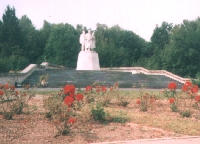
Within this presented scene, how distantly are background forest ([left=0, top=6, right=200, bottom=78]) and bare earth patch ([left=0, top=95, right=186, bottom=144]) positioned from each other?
2461 cm

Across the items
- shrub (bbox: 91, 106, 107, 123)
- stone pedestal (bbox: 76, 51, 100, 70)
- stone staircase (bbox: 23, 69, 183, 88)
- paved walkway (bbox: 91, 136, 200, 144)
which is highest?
stone pedestal (bbox: 76, 51, 100, 70)

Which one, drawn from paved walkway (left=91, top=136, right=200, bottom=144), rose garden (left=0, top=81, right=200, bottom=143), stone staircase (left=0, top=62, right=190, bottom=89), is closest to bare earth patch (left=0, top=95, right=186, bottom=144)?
rose garden (left=0, top=81, right=200, bottom=143)

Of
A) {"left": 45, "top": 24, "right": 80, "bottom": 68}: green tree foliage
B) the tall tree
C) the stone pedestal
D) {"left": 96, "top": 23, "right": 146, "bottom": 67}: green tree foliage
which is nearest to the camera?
the stone pedestal

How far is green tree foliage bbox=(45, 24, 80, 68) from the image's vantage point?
50025 mm

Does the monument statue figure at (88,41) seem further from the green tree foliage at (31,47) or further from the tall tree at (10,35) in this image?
the green tree foliage at (31,47)

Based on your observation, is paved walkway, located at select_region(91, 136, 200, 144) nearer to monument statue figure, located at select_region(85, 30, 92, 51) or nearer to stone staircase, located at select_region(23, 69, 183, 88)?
stone staircase, located at select_region(23, 69, 183, 88)

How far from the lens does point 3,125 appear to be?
7.58m

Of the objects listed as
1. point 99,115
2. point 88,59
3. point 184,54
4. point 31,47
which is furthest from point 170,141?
point 31,47

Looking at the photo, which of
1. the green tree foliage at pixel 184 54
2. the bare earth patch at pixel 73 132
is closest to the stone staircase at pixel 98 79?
the green tree foliage at pixel 184 54

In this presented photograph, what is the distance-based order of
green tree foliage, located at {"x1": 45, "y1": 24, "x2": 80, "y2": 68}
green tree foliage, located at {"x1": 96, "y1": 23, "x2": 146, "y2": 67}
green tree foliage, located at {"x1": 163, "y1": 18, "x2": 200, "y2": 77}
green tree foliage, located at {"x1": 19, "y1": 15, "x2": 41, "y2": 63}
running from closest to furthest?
green tree foliage, located at {"x1": 163, "y1": 18, "x2": 200, "y2": 77} < green tree foliage, located at {"x1": 19, "y1": 15, "x2": 41, "y2": 63} < green tree foliage, located at {"x1": 96, "y1": 23, "x2": 146, "y2": 67} < green tree foliage, located at {"x1": 45, "y1": 24, "x2": 80, "y2": 68}

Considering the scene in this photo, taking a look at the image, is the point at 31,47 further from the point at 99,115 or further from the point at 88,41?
the point at 99,115

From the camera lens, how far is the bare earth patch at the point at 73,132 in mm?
6462

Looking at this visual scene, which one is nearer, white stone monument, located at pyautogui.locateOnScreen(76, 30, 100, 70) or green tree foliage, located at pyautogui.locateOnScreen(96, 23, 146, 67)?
white stone monument, located at pyautogui.locateOnScreen(76, 30, 100, 70)

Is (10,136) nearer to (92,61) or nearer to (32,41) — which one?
(92,61)
